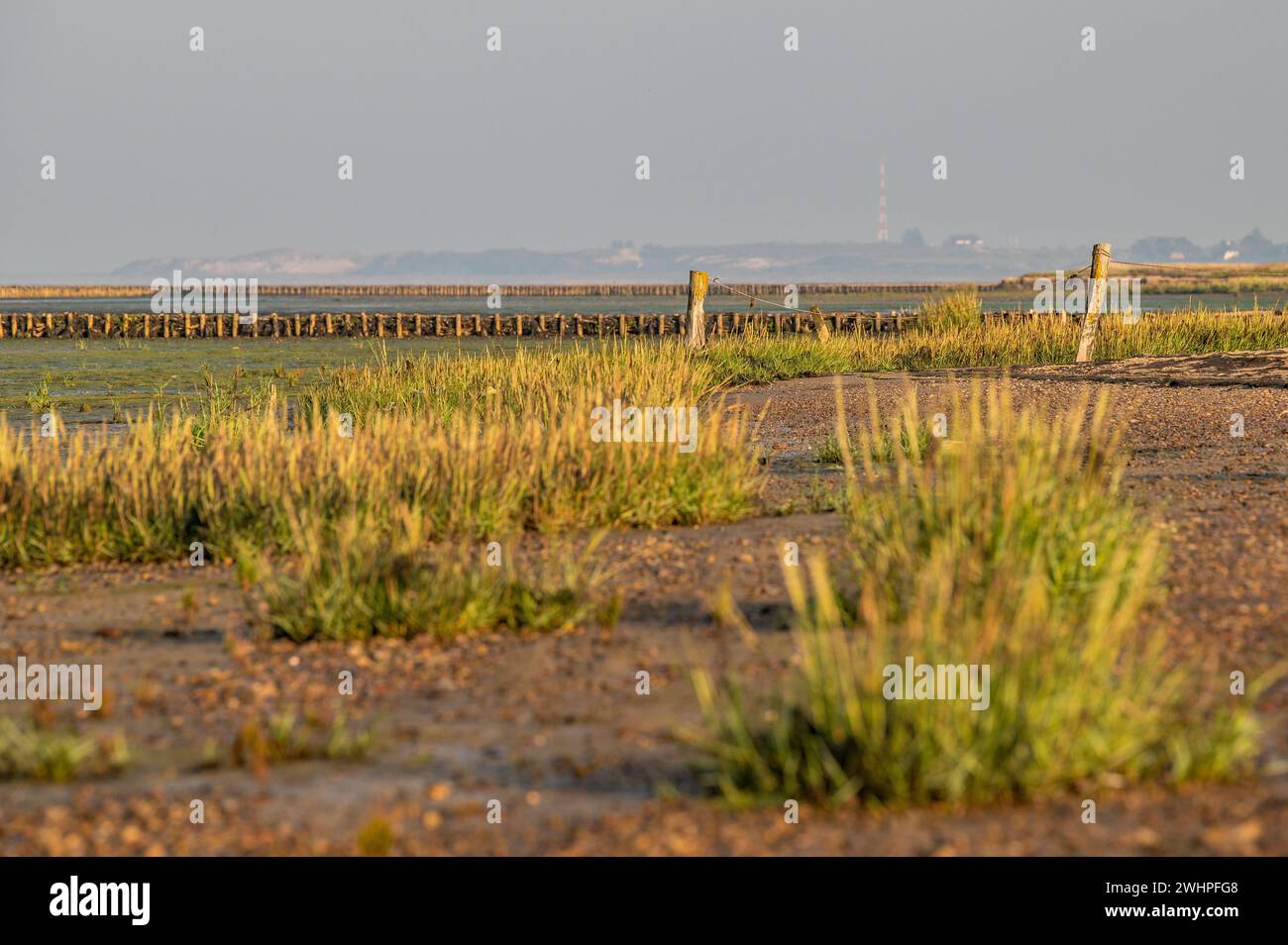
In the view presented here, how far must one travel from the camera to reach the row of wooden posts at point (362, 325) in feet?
172

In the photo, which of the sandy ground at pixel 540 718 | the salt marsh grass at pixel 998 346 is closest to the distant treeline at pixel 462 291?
the salt marsh grass at pixel 998 346

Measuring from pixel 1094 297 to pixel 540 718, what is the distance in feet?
55.8

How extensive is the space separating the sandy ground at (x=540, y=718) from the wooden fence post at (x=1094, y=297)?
10.5 m

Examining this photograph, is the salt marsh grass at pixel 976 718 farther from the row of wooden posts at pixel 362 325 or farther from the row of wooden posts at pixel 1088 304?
the row of wooden posts at pixel 362 325

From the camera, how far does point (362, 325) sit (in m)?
55.6

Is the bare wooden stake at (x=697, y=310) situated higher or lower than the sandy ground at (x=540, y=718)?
higher

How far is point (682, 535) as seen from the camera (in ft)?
32.1

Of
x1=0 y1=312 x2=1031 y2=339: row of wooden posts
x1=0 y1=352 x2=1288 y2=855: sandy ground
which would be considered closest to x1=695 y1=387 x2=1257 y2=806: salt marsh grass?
x1=0 y1=352 x2=1288 y2=855: sandy ground

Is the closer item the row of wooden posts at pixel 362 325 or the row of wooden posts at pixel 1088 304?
the row of wooden posts at pixel 1088 304

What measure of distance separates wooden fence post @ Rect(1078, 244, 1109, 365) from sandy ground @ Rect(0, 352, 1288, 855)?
10499 mm

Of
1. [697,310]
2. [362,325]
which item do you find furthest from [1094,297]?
[362,325]

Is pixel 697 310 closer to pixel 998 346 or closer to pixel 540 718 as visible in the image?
pixel 998 346

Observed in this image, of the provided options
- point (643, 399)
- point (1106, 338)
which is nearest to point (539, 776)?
point (643, 399)
